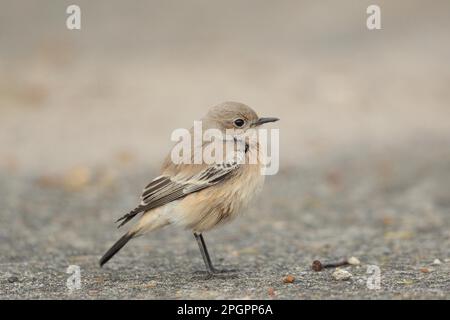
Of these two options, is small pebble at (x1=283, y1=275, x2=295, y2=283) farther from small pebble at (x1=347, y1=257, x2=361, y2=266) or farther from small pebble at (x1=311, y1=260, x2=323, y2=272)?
small pebble at (x1=347, y1=257, x2=361, y2=266)

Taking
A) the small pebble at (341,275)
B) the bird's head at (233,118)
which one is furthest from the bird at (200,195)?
the small pebble at (341,275)

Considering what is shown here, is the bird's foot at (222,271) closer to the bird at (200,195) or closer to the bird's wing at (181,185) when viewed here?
the bird at (200,195)

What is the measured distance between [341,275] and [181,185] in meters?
1.56

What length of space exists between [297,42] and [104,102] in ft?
15.2

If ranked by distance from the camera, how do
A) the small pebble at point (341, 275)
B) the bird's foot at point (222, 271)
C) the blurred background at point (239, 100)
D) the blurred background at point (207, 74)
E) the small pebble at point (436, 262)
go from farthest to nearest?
the blurred background at point (207, 74) → the blurred background at point (239, 100) → the small pebble at point (436, 262) → the bird's foot at point (222, 271) → the small pebble at point (341, 275)

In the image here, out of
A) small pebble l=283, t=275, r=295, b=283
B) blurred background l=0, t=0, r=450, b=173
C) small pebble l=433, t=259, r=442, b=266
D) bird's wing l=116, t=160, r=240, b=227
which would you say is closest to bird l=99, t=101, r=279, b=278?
bird's wing l=116, t=160, r=240, b=227

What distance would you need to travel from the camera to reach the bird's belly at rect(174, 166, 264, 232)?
23.2ft

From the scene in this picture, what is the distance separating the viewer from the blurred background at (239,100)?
30.8 feet

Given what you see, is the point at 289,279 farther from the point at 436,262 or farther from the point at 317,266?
the point at 436,262

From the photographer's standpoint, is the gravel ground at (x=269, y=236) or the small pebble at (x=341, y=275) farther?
the small pebble at (x=341, y=275)

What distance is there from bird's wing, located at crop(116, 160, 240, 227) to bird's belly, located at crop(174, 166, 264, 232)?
0.18 feet

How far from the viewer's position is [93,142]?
1358cm

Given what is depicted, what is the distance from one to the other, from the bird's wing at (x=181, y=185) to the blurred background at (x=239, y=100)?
737mm
